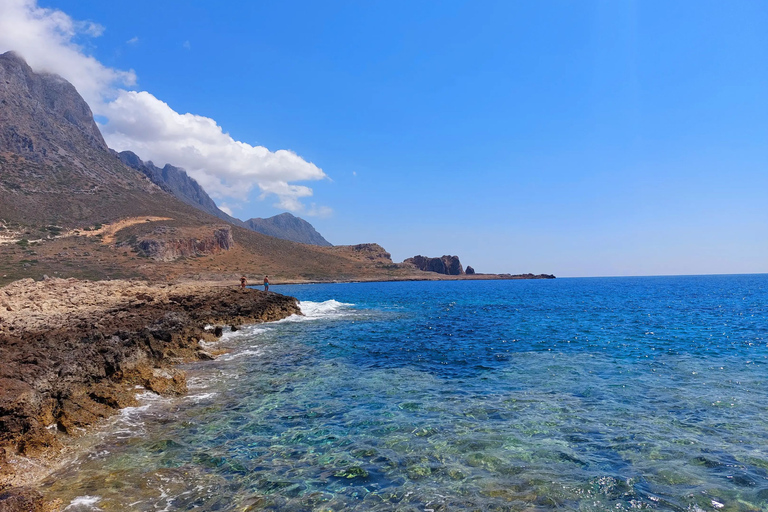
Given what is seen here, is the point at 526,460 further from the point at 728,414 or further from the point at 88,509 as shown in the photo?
the point at 88,509

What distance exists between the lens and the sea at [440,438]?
7.61 metres

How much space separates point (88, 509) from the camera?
22.9 ft

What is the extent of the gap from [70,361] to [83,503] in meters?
8.49

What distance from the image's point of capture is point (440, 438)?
1028 centimetres

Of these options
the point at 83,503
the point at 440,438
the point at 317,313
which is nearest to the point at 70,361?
the point at 83,503

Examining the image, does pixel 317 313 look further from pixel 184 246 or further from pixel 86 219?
pixel 86 219

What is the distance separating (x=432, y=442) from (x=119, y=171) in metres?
149

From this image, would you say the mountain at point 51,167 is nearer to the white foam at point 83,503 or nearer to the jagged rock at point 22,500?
the jagged rock at point 22,500

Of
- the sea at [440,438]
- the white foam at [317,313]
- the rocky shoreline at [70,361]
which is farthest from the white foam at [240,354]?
the white foam at [317,313]

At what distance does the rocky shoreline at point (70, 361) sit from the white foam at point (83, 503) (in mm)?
341

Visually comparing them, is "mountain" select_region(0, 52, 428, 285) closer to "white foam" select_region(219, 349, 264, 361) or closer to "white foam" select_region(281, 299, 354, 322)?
"white foam" select_region(281, 299, 354, 322)

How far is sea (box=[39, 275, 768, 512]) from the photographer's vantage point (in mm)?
7609

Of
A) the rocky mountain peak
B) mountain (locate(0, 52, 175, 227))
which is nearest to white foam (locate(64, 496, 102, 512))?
mountain (locate(0, 52, 175, 227))

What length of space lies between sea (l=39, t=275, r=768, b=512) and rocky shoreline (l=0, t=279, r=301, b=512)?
746 millimetres
